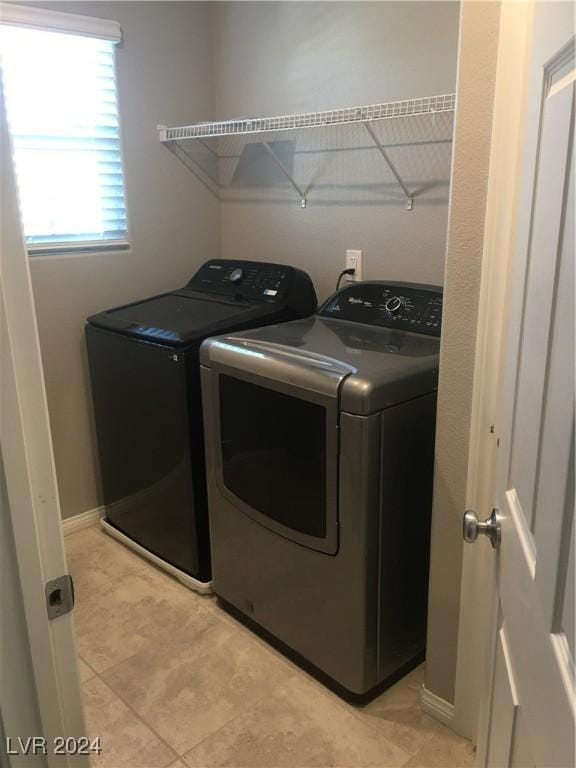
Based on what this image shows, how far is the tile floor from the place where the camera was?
67.4 inches

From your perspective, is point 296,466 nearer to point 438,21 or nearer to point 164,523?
point 164,523

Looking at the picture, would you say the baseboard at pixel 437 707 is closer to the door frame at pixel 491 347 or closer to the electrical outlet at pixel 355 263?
the door frame at pixel 491 347

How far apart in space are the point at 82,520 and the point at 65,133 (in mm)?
1631

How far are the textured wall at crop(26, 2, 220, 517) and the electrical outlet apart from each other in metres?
0.83

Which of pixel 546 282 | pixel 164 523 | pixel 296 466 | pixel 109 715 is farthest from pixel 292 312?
pixel 546 282

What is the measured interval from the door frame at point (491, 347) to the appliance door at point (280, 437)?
1.18 feet

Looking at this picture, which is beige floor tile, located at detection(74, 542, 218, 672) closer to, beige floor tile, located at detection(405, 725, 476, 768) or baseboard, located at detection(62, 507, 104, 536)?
baseboard, located at detection(62, 507, 104, 536)

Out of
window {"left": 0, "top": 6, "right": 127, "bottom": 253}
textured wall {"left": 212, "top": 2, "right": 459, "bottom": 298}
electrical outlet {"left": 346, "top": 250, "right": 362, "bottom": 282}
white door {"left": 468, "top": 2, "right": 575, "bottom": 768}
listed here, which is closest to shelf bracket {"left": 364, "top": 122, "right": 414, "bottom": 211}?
textured wall {"left": 212, "top": 2, "right": 459, "bottom": 298}

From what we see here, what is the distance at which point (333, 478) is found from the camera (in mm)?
1715

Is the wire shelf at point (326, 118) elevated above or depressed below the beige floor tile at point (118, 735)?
above

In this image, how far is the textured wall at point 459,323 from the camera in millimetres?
1386

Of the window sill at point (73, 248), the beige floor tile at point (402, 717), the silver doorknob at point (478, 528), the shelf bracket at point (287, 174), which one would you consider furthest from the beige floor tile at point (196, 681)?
the shelf bracket at point (287, 174)

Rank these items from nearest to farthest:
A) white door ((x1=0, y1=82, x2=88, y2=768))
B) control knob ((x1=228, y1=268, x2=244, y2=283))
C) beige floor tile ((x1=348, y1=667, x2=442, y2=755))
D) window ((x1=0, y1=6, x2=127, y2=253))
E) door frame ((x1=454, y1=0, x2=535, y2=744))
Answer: white door ((x1=0, y1=82, x2=88, y2=768))
door frame ((x1=454, y1=0, x2=535, y2=744))
beige floor tile ((x1=348, y1=667, x2=442, y2=755))
window ((x1=0, y1=6, x2=127, y2=253))
control knob ((x1=228, y1=268, x2=244, y2=283))

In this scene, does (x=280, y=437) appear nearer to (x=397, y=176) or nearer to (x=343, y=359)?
(x=343, y=359)
